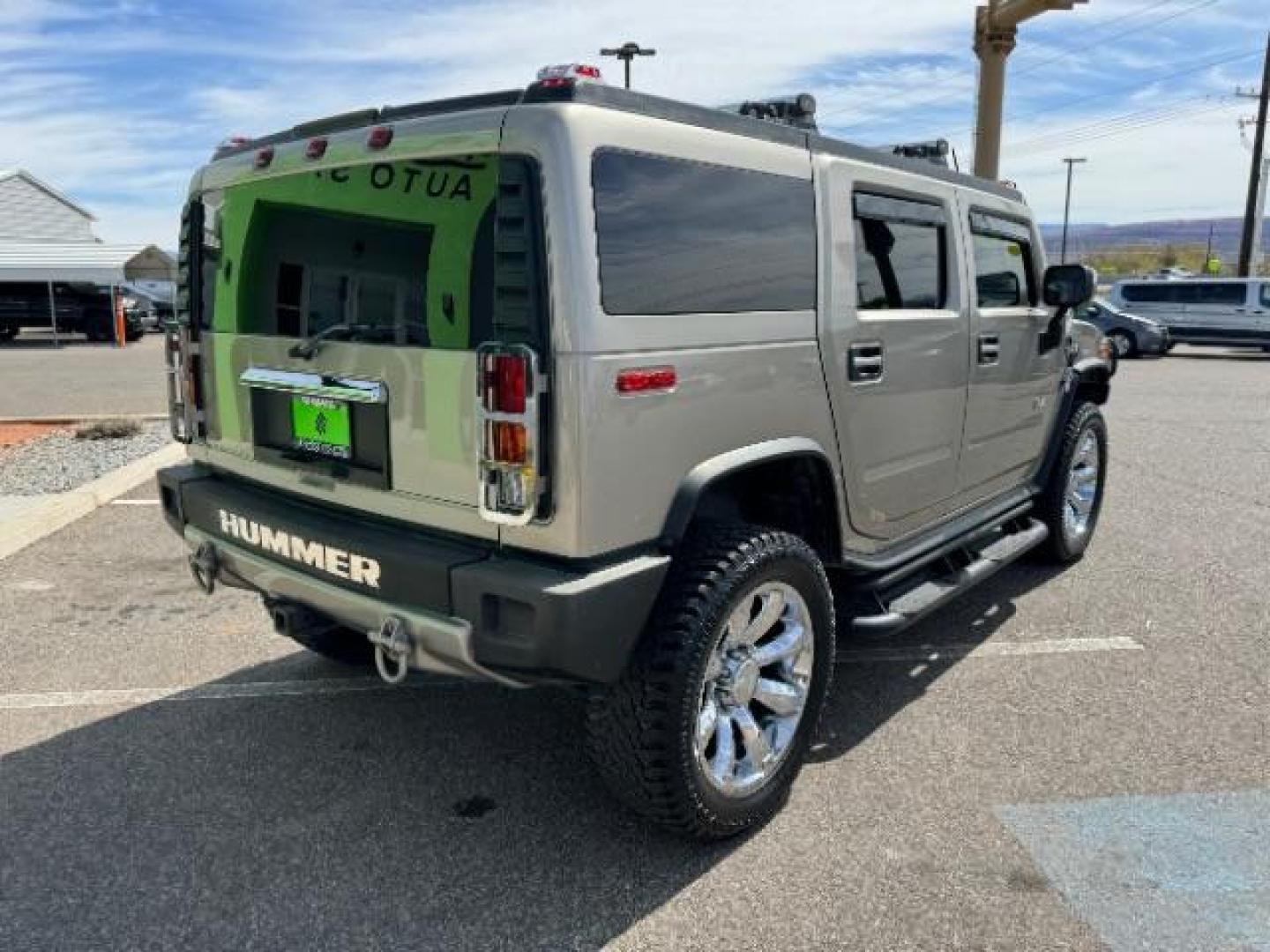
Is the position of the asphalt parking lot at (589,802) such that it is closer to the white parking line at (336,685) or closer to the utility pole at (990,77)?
the white parking line at (336,685)

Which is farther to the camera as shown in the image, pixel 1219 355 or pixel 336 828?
pixel 1219 355

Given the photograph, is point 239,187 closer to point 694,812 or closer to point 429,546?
point 429,546

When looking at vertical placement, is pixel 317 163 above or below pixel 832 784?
above

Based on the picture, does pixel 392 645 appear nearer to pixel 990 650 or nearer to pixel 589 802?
pixel 589 802

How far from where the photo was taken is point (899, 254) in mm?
3652

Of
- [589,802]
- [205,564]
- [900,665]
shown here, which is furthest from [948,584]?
[205,564]

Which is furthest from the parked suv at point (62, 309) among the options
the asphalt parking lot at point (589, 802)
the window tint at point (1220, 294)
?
the window tint at point (1220, 294)

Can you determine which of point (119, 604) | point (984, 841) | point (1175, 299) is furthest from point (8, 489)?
point (1175, 299)

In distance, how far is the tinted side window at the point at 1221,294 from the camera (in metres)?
22.2

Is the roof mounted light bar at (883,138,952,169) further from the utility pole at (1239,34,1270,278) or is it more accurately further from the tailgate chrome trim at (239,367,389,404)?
the utility pole at (1239,34,1270,278)

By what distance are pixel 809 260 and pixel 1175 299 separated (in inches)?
919

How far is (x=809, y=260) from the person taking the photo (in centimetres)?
316

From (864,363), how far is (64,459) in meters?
7.42

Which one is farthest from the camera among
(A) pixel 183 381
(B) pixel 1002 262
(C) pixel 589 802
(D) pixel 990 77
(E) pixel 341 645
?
(D) pixel 990 77
